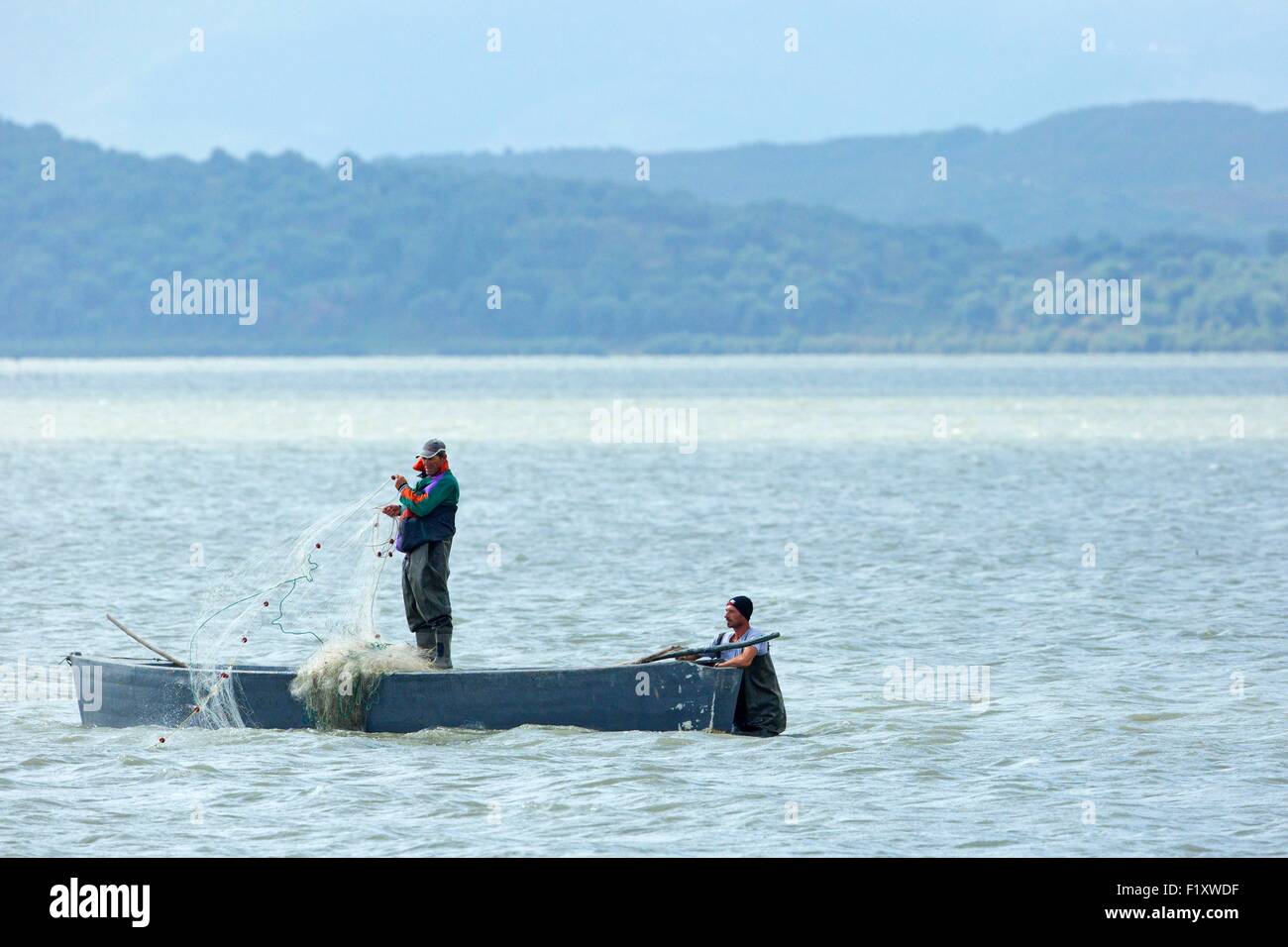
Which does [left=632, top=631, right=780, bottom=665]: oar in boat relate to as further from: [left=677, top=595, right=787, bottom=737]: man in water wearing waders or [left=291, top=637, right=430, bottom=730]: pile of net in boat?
[left=291, top=637, right=430, bottom=730]: pile of net in boat

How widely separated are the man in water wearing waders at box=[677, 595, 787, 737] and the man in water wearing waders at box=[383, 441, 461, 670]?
2.19 meters

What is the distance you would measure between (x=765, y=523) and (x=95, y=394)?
107736 millimetres

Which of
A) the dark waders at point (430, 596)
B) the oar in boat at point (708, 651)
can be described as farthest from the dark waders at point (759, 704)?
the dark waders at point (430, 596)

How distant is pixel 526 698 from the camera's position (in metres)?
17.1

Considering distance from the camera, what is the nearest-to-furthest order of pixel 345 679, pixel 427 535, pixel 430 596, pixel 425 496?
1. pixel 425 496
2. pixel 427 535
3. pixel 345 679
4. pixel 430 596

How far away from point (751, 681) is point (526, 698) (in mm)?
1904

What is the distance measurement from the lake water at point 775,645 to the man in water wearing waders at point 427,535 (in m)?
1.04

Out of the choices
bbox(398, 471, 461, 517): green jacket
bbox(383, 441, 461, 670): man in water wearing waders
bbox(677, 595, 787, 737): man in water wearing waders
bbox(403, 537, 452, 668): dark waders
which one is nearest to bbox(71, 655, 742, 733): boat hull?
bbox(677, 595, 787, 737): man in water wearing waders

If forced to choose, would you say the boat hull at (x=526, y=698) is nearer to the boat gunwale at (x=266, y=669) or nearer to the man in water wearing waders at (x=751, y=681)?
the boat gunwale at (x=266, y=669)

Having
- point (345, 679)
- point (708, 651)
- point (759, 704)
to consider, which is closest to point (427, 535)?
point (345, 679)

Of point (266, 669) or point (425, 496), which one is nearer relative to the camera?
point (425, 496)

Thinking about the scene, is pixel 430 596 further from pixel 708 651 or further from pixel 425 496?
pixel 708 651

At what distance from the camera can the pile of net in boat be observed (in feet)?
56.3
